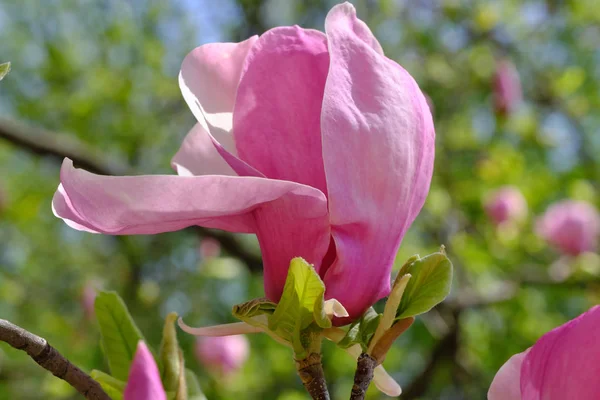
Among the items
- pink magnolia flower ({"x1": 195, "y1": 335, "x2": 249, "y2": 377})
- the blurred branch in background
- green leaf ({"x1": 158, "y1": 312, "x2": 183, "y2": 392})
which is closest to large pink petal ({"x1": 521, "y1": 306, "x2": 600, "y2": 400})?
green leaf ({"x1": 158, "y1": 312, "x2": 183, "y2": 392})

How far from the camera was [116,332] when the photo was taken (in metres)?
0.53

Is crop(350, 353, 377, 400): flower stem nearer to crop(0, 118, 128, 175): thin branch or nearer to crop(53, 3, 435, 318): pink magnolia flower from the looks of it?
crop(53, 3, 435, 318): pink magnolia flower

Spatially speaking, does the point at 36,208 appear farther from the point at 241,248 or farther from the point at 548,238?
the point at 548,238

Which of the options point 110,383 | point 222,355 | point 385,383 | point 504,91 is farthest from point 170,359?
point 504,91

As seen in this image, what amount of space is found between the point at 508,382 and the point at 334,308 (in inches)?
5.7

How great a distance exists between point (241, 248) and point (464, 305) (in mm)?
721

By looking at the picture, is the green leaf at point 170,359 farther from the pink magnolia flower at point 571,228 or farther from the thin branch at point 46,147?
the pink magnolia flower at point 571,228

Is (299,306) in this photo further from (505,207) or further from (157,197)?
(505,207)

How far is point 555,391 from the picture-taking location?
43 cm

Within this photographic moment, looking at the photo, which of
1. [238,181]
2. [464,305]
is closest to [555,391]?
[238,181]

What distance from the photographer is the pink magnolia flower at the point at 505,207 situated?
8.39ft

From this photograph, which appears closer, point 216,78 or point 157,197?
point 157,197

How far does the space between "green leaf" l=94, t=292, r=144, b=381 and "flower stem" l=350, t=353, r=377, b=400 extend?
184 millimetres

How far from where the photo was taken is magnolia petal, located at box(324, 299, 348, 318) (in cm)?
43
